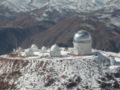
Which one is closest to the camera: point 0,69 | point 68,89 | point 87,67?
point 68,89

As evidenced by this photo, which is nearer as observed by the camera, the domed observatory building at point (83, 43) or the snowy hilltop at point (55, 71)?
the snowy hilltop at point (55, 71)

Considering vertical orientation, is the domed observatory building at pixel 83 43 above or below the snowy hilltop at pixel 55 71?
above

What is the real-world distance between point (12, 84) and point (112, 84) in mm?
25284

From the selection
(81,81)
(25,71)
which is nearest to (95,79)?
(81,81)

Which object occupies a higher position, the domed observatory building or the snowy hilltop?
the domed observatory building

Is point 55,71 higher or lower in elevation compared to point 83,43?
lower

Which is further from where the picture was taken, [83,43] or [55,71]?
[83,43]

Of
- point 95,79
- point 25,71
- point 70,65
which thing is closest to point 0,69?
point 25,71

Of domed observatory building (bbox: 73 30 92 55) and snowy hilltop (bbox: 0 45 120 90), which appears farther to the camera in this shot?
domed observatory building (bbox: 73 30 92 55)

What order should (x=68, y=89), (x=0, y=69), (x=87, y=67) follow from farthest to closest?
(x=0, y=69)
(x=87, y=67)
(x=68, y=89)

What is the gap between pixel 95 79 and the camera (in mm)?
94062

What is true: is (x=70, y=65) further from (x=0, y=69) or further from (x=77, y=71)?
(x=0, y=69)

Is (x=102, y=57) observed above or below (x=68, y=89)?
above

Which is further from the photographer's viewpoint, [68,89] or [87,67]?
[87,67]
